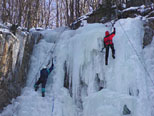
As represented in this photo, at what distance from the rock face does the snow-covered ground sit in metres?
0.25

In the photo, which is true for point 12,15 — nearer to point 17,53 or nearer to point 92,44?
point 17,53

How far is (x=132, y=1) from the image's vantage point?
24.7 feet

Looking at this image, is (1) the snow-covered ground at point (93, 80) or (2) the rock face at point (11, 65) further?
(2) the rock face at point (11, 65)

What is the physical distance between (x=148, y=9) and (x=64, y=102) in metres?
4.22

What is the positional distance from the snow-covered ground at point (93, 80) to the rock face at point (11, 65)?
0.82 ft

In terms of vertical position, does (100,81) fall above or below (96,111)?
above

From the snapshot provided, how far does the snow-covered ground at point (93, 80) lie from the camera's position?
4746 mm

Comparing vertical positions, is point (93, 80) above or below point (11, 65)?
below

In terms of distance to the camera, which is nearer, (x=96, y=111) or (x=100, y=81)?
(x=96, y=111)

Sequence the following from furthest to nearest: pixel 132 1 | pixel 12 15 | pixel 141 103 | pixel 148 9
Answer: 1. pixel 12 15
2. pixel 132 1
3. pixel 148 9
4. pixel 141 103

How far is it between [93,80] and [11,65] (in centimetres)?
247

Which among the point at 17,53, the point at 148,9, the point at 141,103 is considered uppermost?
the point at 148,9

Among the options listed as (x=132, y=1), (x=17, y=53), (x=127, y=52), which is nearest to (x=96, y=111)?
(x=127, y=52)

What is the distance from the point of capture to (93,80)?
5.57 meters
